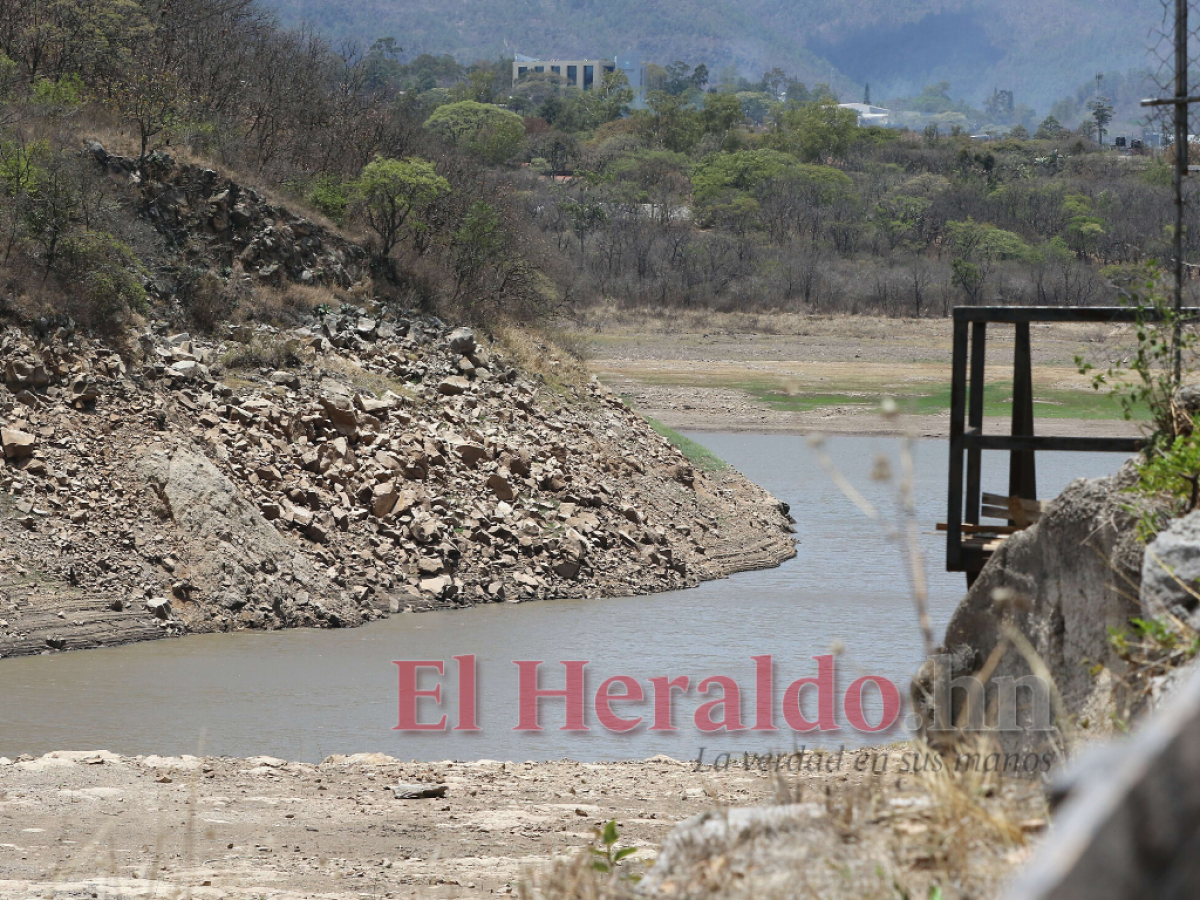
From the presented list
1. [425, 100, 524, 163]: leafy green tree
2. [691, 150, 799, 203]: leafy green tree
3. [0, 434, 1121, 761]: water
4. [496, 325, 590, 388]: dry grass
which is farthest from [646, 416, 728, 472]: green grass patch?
[425, 100, 524, 163]: leafy green tree

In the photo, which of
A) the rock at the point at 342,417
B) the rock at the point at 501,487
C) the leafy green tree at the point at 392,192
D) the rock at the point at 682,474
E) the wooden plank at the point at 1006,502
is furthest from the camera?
the leafy green tree at the point at 392,192

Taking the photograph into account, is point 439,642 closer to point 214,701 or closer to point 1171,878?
point 214,701

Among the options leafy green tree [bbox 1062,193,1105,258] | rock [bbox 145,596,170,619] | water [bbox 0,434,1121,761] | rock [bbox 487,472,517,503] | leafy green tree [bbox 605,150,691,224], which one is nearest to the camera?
water [bbox 0,434,1121,761]

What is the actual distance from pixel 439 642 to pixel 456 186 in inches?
501

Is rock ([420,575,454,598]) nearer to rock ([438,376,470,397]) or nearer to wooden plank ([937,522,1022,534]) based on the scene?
→ rock ([438,376,470,397])

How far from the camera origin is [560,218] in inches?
2751

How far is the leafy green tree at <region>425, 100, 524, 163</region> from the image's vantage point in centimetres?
8500

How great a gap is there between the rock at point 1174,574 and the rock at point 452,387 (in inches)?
673

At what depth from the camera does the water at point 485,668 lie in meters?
11.3

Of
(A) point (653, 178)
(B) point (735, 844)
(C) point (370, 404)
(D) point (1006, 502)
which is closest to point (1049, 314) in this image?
(D) point (1006, 502)

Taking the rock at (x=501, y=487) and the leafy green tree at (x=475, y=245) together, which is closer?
the rock at (x=501, y=487)

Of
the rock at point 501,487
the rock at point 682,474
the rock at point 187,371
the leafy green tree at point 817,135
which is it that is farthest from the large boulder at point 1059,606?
the leafy green tree at point 817,135

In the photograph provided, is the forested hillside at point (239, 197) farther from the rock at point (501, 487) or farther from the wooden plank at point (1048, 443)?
the rock at point (501, 487)

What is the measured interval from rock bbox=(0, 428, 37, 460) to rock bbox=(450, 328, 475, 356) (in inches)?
300
